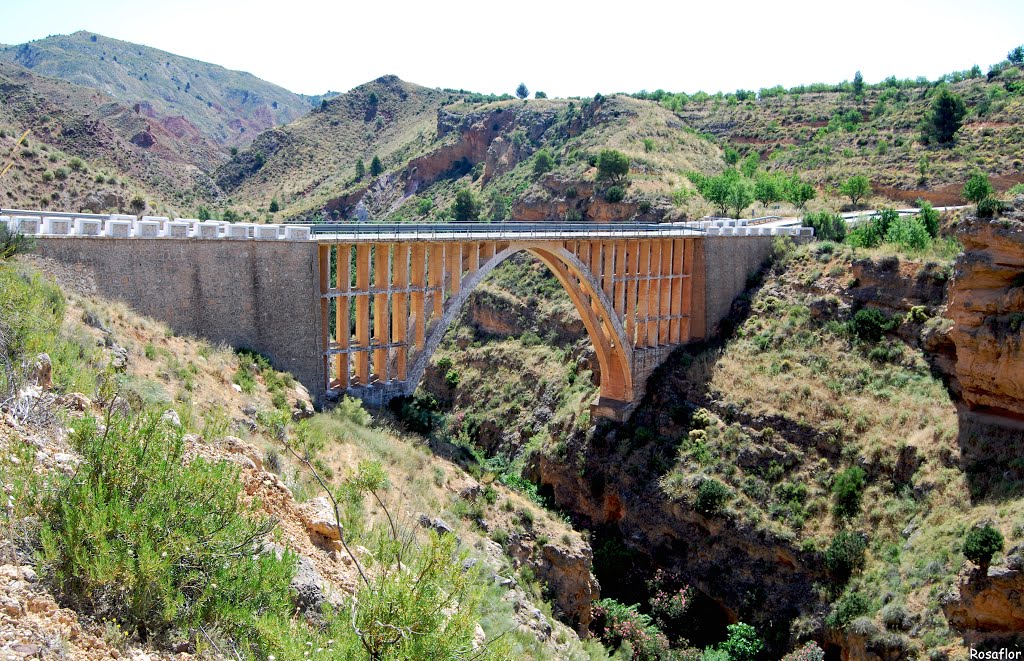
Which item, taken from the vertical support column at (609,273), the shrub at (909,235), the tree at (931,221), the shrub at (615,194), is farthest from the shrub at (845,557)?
the shrub at (615,194)

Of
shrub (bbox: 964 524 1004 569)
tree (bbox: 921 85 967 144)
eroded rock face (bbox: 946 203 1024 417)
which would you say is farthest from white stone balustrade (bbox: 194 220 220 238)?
tree (bbox: 921 85 967 144)

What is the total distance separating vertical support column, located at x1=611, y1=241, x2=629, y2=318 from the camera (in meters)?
37.1

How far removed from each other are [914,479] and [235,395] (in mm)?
23655

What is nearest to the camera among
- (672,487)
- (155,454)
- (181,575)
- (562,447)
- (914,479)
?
(181,575)

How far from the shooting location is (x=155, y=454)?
379 inches

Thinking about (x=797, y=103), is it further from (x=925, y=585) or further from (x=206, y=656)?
(x=206, y=656)

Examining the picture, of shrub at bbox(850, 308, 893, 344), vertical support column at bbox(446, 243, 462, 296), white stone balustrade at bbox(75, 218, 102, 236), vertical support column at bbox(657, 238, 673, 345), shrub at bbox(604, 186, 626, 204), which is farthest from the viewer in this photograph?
shrub at bbox(604, 186, 626, 204)

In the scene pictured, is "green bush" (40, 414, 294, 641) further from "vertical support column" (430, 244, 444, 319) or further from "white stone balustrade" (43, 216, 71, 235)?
"vertical support column" (430, 244, 444, 319)

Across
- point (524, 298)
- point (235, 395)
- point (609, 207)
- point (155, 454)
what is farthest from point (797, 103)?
point (155, 454)

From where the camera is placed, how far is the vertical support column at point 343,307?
25.5m

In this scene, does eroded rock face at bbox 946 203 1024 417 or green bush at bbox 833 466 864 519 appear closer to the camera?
eroded rock face at bbox 946 203 1024 417

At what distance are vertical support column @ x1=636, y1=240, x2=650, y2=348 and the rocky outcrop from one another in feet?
62.2

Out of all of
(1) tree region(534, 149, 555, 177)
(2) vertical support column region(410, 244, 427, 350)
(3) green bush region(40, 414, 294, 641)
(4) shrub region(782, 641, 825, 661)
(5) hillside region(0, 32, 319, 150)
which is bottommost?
(4) shrub region(782, 641, 825, 661)

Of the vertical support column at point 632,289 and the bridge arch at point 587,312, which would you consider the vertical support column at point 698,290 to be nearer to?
the vertical support column at point 632,289
